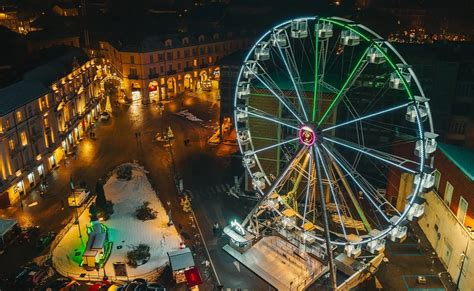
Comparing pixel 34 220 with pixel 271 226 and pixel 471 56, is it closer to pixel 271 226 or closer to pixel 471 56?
pixel 271 226

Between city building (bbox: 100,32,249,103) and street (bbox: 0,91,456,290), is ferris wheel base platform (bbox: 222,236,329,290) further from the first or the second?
city building (bbox: 100,32,249,103)

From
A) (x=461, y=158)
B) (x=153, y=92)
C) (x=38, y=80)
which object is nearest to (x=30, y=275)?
(x=38, y=80)

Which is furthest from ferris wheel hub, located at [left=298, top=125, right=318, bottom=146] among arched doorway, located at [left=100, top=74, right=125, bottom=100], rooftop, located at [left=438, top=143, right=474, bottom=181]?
arched doorway, located at [left=100, top=74, right=125, bottom=100]

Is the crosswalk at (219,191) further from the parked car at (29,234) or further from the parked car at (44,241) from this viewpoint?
the parked car at (29,234)

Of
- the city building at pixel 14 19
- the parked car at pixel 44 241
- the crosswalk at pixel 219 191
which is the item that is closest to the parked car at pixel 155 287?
the parked car at pixel 44 241

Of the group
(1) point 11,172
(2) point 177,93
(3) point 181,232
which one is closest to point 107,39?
(2) point 177,93

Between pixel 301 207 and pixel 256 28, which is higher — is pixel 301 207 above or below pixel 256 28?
below
